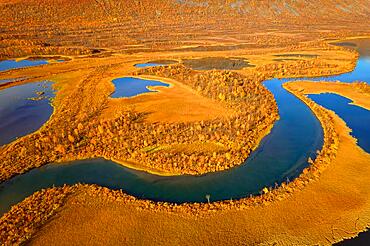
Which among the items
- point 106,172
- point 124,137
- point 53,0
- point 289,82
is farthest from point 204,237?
point 53,0

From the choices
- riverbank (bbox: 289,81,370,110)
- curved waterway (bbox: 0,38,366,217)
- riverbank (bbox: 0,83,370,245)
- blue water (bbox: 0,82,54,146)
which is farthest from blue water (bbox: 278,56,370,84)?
blue water (bbox: 0,82,54,146)

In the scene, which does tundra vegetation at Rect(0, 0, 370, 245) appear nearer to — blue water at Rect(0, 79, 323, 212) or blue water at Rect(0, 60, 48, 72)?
blue water at Rect(0, 79, 323, 212)

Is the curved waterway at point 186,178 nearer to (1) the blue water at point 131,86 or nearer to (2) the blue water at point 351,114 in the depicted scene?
(2) the blue water at point 351,114

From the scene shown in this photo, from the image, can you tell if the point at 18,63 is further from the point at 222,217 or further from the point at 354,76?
the point at 354,76

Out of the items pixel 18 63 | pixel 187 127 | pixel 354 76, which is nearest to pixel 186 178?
pixel 187 127

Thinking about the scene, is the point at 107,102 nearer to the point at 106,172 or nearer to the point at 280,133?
the point at 106,172

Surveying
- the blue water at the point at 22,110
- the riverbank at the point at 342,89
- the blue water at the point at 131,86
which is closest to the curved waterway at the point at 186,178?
the blue water at the point at 22,110
